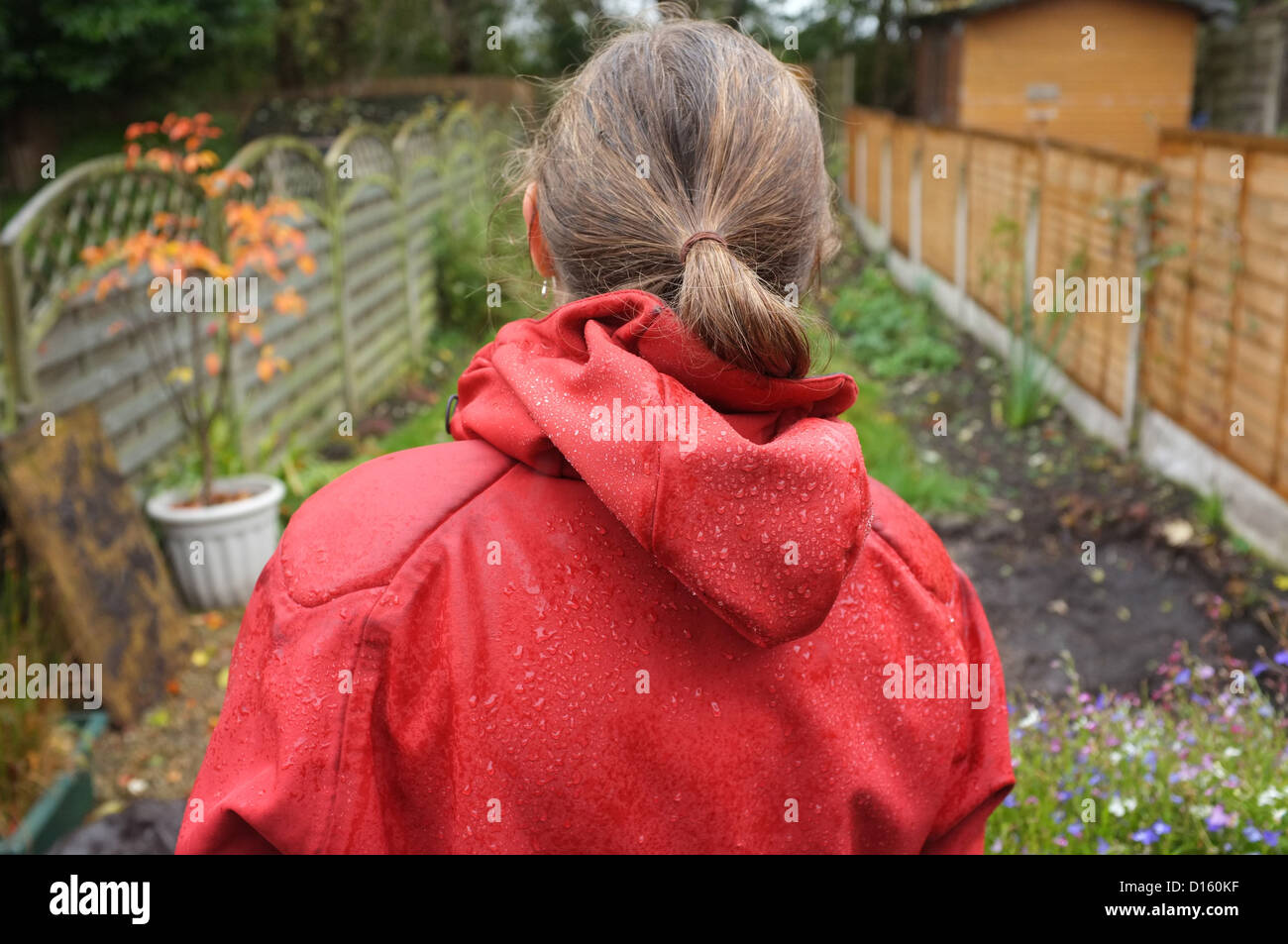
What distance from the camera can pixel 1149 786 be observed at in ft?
8.75

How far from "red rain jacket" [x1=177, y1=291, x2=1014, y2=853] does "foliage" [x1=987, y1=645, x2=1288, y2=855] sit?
1.45 m

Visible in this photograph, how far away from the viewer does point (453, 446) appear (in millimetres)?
1213

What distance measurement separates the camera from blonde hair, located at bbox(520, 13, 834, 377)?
3.92ft

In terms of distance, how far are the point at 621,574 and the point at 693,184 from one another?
417mm

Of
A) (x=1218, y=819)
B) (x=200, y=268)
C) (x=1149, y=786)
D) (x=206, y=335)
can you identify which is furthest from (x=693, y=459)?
(x=206, y=335)

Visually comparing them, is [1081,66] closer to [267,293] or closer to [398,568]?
[267,293]

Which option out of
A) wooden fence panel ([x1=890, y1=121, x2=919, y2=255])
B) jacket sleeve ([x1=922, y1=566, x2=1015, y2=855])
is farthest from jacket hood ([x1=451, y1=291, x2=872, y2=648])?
wooden fence panel ([x1=890, y1=121, x2=919, y2=255])

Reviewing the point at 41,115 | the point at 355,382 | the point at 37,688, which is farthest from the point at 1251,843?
the point at 41,115

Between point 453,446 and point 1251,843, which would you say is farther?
point 1251,843

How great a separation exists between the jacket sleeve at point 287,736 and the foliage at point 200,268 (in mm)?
4074

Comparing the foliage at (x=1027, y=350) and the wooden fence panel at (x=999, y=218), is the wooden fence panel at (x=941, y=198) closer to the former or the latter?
the wooden fence panel at (x=999, y=218)

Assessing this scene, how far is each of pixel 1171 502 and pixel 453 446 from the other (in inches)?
214

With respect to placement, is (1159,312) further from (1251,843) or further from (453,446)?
(453,446)

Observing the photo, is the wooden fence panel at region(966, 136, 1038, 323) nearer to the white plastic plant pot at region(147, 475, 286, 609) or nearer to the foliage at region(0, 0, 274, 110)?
the white plastic plant pot at region(147, 475, 286, 609)
